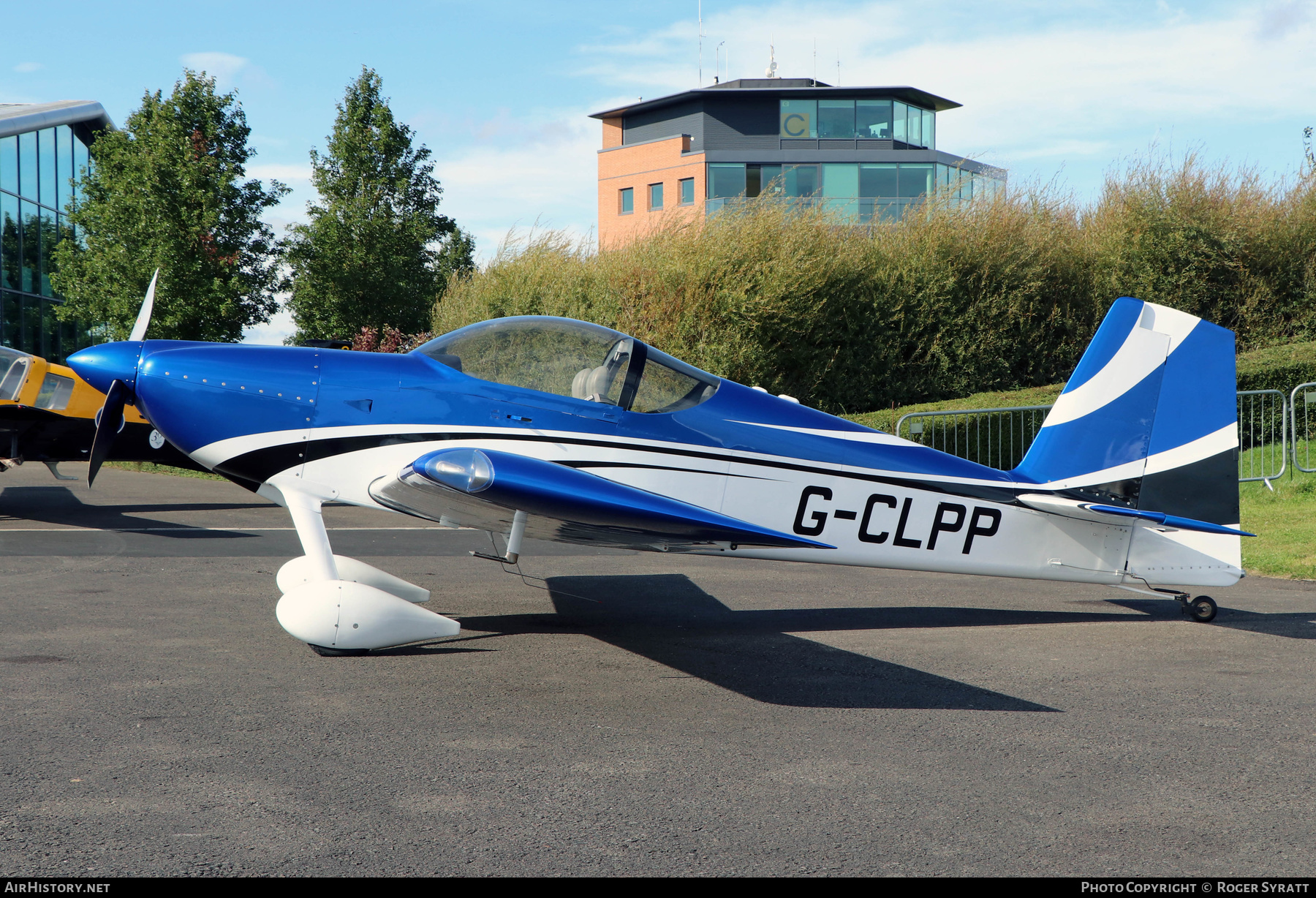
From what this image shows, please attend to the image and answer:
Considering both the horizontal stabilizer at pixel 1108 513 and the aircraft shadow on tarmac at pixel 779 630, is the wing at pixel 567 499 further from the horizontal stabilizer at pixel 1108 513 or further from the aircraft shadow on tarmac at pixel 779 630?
the horizontal stabilizer at pixel 1108 513

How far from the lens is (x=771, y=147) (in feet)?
150

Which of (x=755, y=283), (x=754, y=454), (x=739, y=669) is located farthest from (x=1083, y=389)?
(x=755, y=283)

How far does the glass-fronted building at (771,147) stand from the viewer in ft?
127

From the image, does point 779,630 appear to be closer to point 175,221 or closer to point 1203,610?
point 1203,610

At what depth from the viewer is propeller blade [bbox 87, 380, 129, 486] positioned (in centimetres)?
542

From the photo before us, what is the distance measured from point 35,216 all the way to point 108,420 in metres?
27.7

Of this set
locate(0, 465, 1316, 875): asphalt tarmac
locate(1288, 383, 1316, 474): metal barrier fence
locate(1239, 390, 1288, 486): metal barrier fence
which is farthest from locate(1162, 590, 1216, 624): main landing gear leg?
locate(1288, 383, 1316, 474): metal barrier fence

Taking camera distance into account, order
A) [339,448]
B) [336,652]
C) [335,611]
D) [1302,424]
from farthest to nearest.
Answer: [1302,424] < [339,448] < [336,652] < [335,611]

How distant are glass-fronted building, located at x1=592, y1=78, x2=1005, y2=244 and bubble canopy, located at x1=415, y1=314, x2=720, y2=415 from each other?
29825 millimetres

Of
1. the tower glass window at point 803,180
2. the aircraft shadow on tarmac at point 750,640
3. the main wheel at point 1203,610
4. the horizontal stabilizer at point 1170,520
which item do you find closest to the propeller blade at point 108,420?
the aircraft shadow on tarmac at point 750,640

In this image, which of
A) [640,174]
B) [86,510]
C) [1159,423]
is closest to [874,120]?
[640,174]

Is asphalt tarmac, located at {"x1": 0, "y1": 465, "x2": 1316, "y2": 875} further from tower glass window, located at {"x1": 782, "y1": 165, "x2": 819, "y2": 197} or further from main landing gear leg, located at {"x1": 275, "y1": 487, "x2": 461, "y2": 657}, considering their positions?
tower glass window, located at {"x1": 782, "y1": 165, "x2": 819, "y2": 197}

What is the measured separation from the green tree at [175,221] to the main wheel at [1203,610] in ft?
56.3

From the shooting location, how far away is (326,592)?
5.07m
